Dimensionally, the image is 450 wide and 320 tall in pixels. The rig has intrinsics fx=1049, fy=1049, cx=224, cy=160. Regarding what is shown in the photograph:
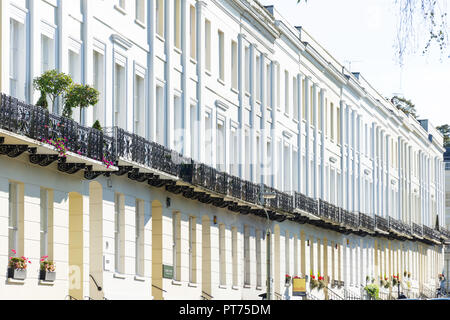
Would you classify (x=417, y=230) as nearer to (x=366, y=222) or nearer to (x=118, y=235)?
(x=366, y=222)

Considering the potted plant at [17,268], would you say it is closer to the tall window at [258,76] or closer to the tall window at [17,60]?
the tall window at [17,60]

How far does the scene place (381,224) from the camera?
73.1 m

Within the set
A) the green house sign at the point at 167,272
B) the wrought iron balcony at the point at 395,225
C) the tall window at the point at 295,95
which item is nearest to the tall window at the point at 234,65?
the tall window at the point at 295,95

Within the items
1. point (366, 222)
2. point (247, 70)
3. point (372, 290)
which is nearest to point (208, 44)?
point (247, 70)

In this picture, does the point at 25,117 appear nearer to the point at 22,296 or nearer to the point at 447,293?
the point at 22,296

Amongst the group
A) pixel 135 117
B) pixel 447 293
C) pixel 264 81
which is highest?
pixel 264 81

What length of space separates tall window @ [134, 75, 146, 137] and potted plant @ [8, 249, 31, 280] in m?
10.3

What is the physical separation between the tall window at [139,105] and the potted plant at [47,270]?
869 centimetres

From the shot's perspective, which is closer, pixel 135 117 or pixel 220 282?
pixel 135 117

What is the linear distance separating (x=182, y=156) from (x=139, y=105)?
2.48 m
